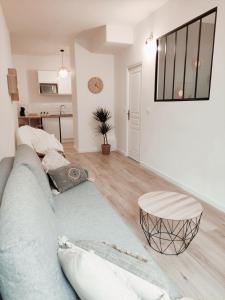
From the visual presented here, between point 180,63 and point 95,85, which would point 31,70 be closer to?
point 95,85

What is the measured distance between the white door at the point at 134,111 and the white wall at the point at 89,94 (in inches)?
35.0

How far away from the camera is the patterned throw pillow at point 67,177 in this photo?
210 centimetres

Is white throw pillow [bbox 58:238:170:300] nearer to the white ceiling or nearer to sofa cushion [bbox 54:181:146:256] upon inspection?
sofa cushion [bbox 54:181:146:256]

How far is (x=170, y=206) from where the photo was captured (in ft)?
5.87

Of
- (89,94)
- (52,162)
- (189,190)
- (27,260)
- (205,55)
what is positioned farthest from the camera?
(89,94)

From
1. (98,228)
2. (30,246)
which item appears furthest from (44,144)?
(30,246)

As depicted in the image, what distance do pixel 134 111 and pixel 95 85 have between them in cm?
136

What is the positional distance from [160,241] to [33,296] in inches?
63.0

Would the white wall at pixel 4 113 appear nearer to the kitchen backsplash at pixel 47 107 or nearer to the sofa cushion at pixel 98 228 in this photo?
the sofa cushion at pixel 98 228

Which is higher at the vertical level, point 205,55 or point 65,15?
point 65,15

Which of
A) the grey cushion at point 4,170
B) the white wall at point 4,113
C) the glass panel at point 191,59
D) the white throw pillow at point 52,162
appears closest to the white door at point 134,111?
the glass panel at point 191,59

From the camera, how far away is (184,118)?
3203 mm

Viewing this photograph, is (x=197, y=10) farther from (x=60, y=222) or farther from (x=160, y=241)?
(x=60, y=222)

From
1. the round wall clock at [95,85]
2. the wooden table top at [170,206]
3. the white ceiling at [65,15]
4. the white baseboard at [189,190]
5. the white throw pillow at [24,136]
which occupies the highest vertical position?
the white ceiling at [65,15]
